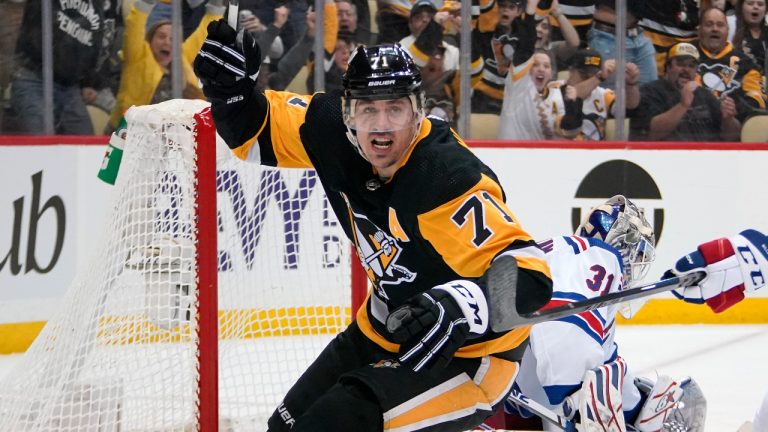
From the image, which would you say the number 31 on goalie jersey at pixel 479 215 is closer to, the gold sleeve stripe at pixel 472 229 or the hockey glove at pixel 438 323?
the gold sleeve stripe at pixel 472 229

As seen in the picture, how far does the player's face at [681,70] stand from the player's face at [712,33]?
0.11 metres

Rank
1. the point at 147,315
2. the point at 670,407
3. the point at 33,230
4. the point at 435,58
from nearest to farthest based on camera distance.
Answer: the point at 670,407, the point at 147,315, the point at 33,230, the point at 435,58

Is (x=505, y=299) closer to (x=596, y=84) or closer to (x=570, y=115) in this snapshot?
(x=570, y=115)

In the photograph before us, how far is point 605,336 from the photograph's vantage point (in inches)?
110

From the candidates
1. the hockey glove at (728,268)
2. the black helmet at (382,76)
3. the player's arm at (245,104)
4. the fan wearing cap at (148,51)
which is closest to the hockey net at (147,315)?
the player's arm at (245,104)

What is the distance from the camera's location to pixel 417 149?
2.25 m

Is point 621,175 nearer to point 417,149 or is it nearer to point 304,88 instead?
point 304,88

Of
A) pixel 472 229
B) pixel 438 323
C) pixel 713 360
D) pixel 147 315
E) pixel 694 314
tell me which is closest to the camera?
pixel 438 323

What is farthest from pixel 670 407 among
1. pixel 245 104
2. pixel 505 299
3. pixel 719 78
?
pixel 719 78

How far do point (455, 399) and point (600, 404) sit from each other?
0.56m

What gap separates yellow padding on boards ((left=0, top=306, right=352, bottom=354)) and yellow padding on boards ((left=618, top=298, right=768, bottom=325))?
7.47 ft

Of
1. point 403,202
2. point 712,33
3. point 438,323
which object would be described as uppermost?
point 712,33

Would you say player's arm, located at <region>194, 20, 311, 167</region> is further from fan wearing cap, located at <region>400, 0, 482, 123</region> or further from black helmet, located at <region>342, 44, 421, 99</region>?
fan wearing cap, located at <region>400, 0, 482, 123</region>

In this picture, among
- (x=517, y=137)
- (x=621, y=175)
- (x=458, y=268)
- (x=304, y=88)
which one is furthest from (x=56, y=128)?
(x=458, y=268)
